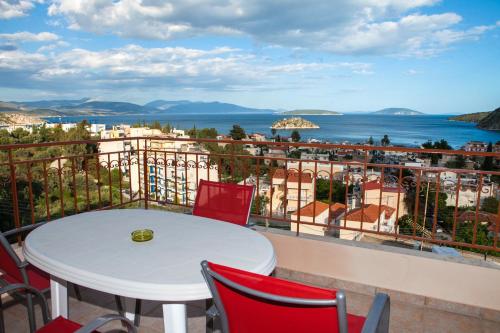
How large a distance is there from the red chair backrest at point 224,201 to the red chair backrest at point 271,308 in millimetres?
1268

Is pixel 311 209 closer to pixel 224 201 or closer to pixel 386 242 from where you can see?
pixel 386 242

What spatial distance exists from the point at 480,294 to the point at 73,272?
2954 millimetres

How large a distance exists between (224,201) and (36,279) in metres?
1.26

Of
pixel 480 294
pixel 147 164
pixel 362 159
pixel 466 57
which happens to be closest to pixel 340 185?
pixel 362 159

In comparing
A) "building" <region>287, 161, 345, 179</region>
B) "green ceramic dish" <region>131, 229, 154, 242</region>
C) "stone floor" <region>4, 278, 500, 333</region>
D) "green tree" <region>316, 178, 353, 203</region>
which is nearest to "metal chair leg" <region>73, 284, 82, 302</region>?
"stone floor" <region>4, 278, 500, 333</region>

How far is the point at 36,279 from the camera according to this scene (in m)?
1.94

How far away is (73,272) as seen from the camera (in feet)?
4.70

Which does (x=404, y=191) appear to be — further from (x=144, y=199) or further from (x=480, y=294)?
(x=144, y=199)

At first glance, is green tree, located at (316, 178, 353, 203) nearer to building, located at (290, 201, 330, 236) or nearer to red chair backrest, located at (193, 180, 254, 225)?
building, located at (290, 201, 330, 236)

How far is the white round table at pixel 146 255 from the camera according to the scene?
1316mm

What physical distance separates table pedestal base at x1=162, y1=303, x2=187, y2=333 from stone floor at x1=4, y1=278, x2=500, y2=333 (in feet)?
3.40

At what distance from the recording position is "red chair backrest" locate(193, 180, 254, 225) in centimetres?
239

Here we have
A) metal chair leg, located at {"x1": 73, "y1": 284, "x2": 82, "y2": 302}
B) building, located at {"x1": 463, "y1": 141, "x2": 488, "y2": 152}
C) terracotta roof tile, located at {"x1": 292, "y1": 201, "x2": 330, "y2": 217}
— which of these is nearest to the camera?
metal chair leg, located at {"x1": 73, "y1": 284, "x2": 82, "y2": 302}

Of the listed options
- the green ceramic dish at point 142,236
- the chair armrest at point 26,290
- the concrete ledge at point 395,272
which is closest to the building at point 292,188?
the concrete ledge at point 395,272
